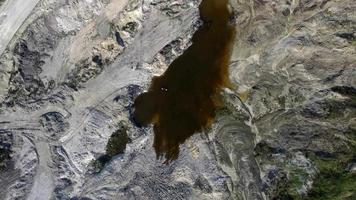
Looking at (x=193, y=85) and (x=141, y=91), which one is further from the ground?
(x=141, y=91)

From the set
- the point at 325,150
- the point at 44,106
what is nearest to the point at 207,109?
the point at 325,150

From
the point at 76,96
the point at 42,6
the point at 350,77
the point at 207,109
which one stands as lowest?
the point at 350,77

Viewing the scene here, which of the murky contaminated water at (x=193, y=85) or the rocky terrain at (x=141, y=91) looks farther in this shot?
the murky contaminated water at (x=193, y=85)

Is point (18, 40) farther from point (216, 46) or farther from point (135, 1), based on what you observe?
point (216, 46)

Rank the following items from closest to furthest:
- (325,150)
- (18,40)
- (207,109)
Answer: (325,150)
(18,40)
(207,109)
